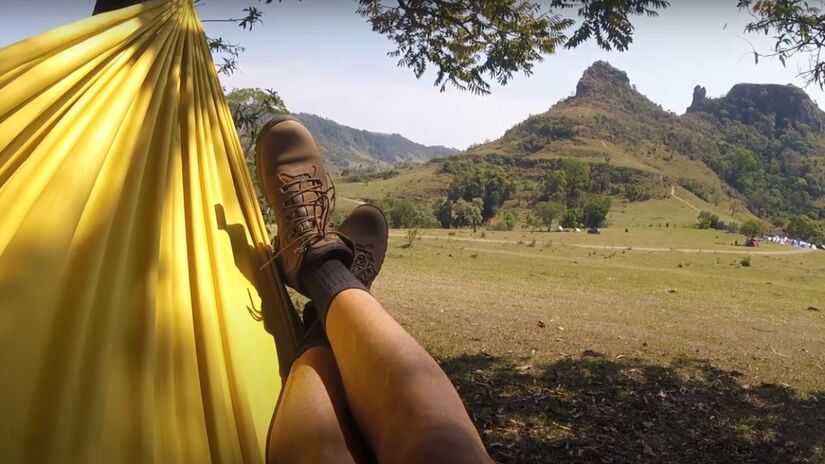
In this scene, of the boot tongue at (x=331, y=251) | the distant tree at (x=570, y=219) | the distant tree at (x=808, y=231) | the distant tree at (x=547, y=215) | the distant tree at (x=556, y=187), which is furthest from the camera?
the distant tree at (x=556, y=187)

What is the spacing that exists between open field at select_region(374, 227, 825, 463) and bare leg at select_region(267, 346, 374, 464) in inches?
44.2

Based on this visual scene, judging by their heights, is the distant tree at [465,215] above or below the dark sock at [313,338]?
below

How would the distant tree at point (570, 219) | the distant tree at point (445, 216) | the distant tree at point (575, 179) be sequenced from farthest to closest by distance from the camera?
1. the distant tree at point (575, 179)
2. the distant tree at point (570, 219)
3. the distant tree at point (445, 216)

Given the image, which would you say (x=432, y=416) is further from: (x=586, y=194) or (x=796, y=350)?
(x=586, y=194)

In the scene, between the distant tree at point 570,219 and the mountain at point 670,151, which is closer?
the distant tree at point 570,219

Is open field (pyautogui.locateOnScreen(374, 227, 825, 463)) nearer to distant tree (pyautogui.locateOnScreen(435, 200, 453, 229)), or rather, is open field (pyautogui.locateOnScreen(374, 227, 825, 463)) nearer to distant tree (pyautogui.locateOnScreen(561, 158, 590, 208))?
distant tree (pyautogui.locateOnScreen(435, 200, 453, 229))

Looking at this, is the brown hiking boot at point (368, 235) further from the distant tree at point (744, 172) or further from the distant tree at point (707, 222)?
the distant tree at point (744, 172)

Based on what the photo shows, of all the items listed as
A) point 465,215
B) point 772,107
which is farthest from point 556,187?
point 772,107

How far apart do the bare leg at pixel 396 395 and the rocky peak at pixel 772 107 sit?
354ft

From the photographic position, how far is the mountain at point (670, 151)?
63000 millimetres

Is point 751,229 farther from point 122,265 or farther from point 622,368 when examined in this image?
point 122,265

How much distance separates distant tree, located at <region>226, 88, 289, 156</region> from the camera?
9.14 feet

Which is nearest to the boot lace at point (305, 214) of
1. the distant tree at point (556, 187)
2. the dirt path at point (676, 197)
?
the distant tree at point (556, 187)

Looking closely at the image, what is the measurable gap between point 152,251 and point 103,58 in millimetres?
544
